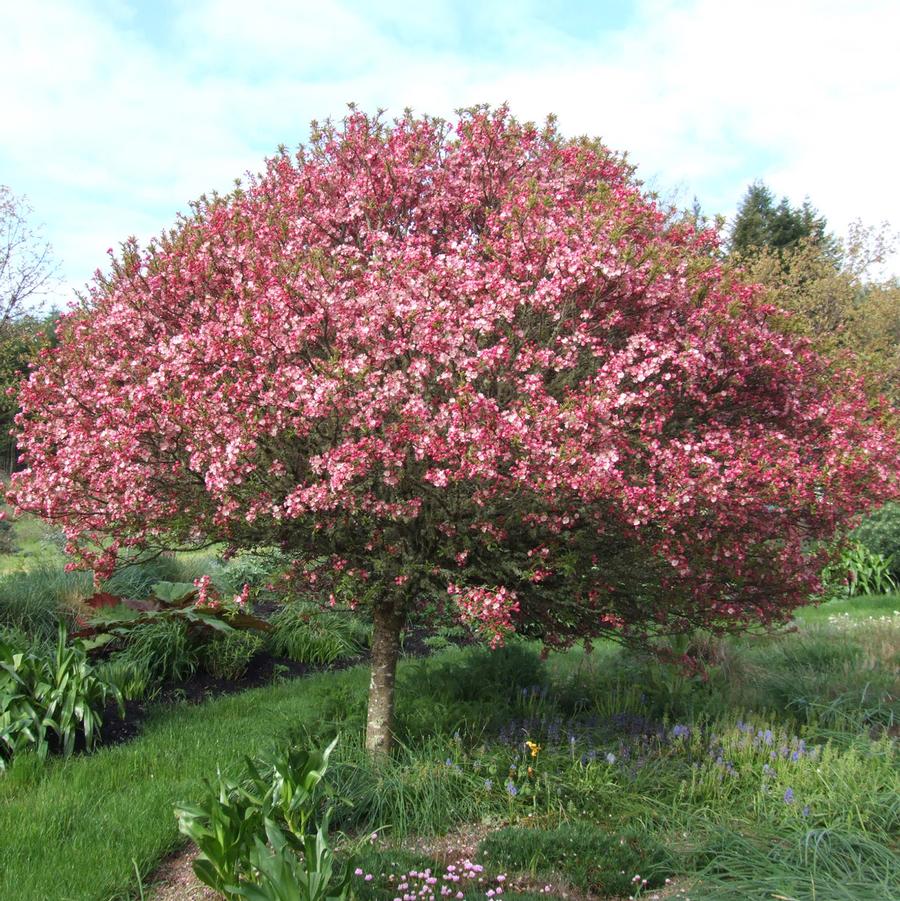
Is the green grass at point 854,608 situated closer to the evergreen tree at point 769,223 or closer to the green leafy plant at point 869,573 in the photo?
the green leafy plant at point 869,573

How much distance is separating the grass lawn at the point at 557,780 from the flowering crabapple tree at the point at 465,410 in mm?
788

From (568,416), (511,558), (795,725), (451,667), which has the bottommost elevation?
(795,725)

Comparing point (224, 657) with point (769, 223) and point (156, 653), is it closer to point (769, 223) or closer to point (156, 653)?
point (156, 653)

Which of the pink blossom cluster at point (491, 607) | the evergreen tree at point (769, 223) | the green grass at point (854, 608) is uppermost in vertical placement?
the evergreen tree at point (769, 223)

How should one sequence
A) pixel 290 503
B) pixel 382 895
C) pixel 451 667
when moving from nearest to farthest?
pixel 382 895
pixel 290 503
pixel 451 667

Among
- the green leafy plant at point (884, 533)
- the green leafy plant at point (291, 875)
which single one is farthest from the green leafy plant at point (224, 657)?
the green leafy plant at point (884, 533)

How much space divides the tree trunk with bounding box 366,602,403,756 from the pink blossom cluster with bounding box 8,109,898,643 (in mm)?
415

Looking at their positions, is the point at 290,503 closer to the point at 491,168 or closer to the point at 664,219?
the point at 491,168

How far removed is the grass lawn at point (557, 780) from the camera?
14.2 feet

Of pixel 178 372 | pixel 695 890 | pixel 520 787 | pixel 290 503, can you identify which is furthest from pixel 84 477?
pixel 695 890

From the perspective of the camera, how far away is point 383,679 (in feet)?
19.0

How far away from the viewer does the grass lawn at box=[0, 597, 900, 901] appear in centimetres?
433

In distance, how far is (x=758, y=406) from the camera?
5.35 meters

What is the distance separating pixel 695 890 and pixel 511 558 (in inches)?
80.4
